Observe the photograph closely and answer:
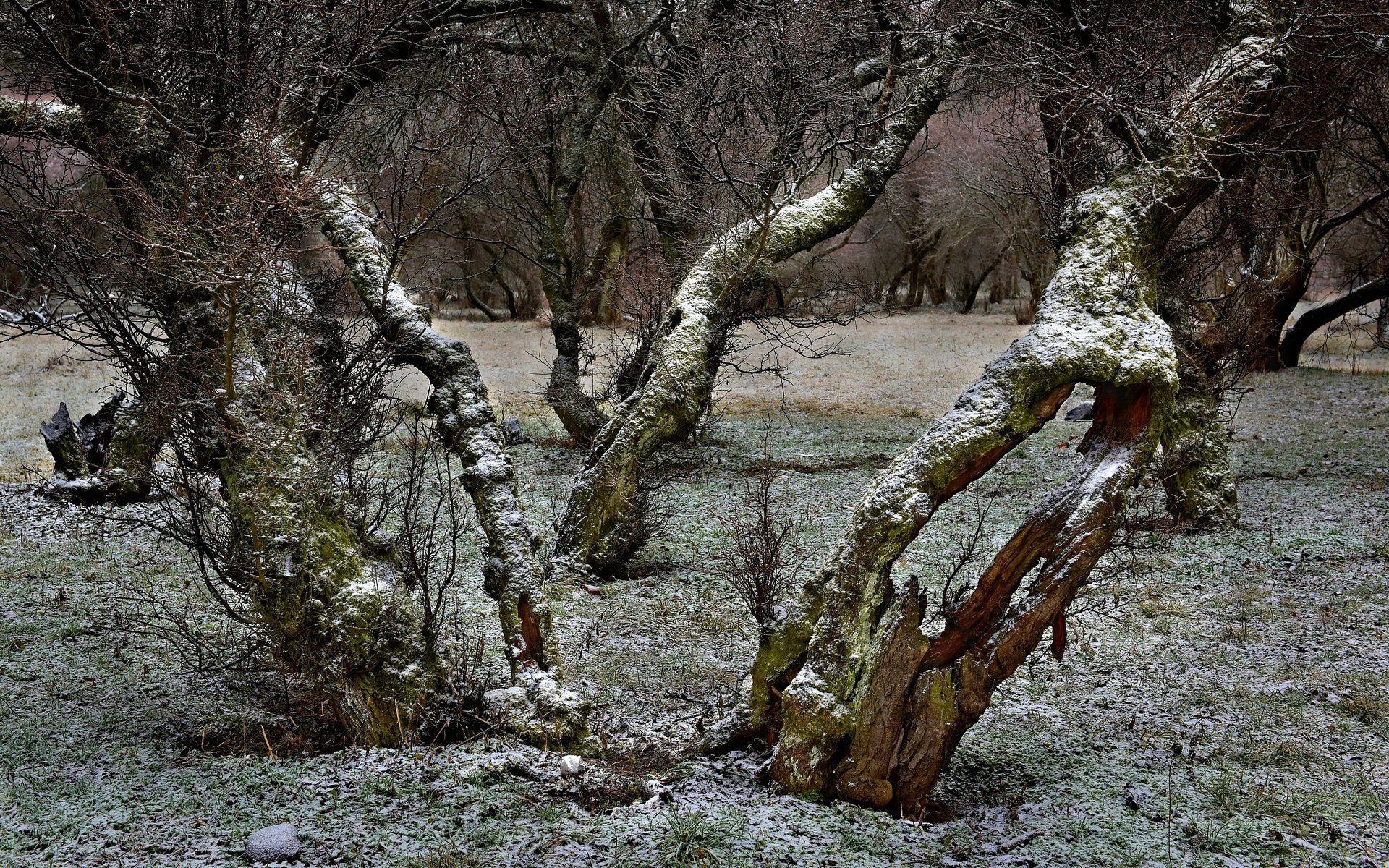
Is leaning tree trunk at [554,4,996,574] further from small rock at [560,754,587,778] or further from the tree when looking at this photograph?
small rock at [560,754,587,778]

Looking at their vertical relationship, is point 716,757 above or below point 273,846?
below

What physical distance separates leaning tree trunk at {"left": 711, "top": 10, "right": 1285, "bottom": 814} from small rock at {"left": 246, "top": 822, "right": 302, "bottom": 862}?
2062 millimetres

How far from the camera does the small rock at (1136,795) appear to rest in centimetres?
460

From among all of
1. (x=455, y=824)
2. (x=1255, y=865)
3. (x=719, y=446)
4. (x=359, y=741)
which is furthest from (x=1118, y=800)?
(x=719, y=446)

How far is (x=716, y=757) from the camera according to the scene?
5.05 m

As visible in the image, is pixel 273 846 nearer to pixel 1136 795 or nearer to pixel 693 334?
pixel 1136 795

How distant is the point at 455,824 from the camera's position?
4.25 metres

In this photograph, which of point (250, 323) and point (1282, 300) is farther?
point (1282, 300)

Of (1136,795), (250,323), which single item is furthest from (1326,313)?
(250,323)

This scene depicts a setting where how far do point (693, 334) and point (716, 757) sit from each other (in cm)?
457

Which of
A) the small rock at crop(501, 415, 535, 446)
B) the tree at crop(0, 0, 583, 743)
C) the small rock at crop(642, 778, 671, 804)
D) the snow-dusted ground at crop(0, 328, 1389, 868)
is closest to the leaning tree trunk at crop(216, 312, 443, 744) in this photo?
the tree at crop(0, 0, 583, 743)

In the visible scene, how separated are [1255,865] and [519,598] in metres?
3.47

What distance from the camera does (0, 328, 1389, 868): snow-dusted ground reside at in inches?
163

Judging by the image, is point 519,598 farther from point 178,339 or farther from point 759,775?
point 178,339
